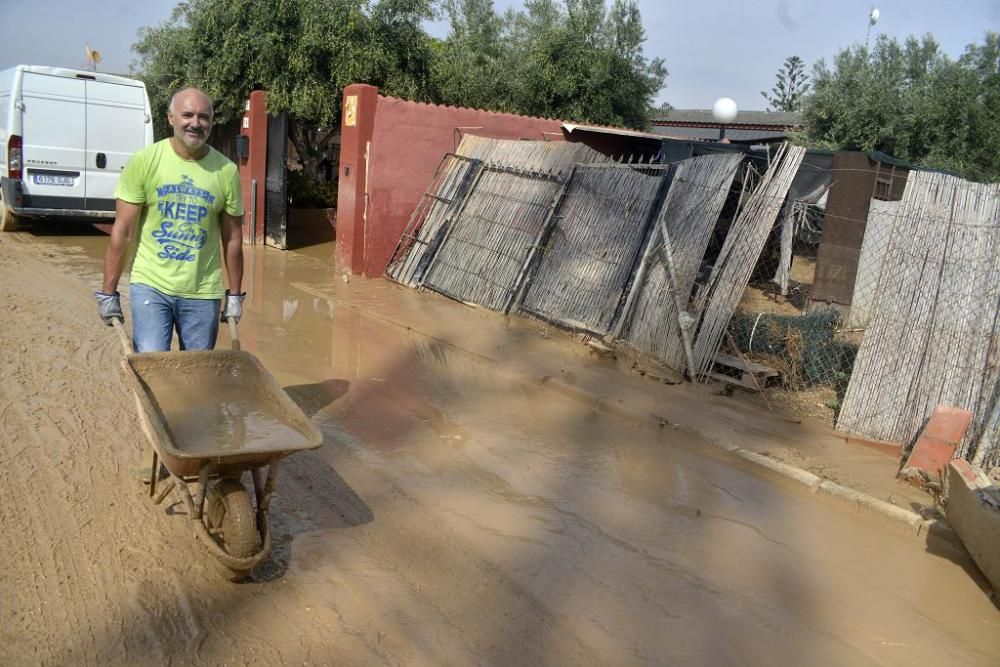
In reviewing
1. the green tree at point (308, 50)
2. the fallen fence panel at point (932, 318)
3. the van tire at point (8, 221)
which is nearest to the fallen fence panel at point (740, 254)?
the fallen fence panel at point (932, 318)

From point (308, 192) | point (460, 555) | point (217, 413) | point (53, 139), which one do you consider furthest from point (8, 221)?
point (460, 555)

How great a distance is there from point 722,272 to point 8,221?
12.0m

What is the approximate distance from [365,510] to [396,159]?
26.2ft

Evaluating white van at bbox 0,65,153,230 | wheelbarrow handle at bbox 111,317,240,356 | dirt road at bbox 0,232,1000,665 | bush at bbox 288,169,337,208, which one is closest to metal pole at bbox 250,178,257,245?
bush at bbox 288,169,337,208

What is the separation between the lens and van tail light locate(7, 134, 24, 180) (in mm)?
12242

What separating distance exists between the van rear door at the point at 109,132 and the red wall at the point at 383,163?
3698mm

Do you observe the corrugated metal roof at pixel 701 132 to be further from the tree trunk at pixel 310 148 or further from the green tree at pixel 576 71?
the tree trunk at pixel 310 148

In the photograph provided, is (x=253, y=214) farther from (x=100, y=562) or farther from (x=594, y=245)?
(x=100, y=562)

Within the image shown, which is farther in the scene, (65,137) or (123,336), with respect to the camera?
(65,137)

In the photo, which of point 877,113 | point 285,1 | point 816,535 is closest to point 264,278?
point 285,1

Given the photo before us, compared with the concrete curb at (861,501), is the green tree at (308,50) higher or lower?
higher

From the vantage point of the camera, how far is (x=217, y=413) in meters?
4.23

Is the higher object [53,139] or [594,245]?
[53,139]

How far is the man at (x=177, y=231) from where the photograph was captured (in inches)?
170
